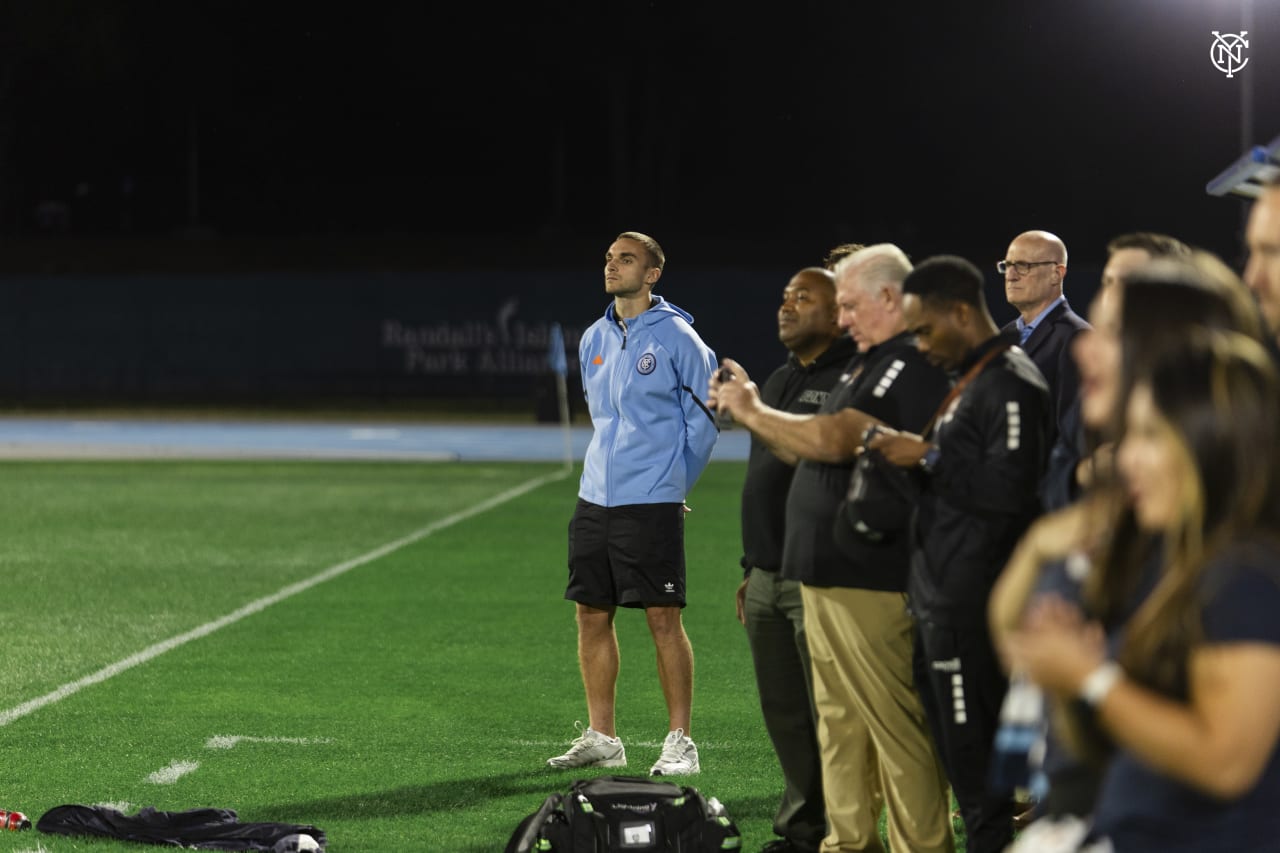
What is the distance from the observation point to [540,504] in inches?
751

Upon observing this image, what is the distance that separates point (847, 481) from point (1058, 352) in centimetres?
192

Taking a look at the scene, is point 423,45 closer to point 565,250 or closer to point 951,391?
point 565,250

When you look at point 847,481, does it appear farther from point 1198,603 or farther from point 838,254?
point 1198,603

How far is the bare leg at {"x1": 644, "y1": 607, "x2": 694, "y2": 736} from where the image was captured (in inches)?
283

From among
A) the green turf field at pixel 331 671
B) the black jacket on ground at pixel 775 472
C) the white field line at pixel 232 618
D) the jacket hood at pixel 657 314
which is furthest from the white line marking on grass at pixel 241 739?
the black jacket on ground at pixel 775 472

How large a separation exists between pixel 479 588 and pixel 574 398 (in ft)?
78.8

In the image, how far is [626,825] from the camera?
17.6 ft

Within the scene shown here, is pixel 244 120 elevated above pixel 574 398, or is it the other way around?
pixel 244 120

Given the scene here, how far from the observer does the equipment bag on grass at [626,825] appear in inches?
211

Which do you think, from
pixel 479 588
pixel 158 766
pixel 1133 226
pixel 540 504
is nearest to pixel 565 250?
pixel 1133 226

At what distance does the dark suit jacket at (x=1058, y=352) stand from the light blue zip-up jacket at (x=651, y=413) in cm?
132

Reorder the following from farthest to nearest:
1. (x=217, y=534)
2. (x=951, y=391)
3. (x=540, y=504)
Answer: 1. (x=540, y=504)
2. (x=217, y=534)
3. (x=951, y=391)

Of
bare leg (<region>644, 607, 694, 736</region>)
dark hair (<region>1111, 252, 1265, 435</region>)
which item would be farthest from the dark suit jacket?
dark hair (<region>1111, 252, 1265, 435</region>)

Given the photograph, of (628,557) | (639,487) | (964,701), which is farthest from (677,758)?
(964,701)
